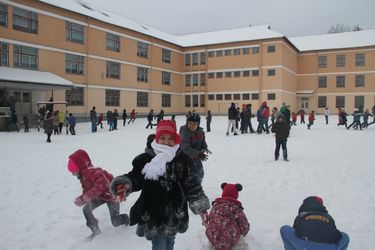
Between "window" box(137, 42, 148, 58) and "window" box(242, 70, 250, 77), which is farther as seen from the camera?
"window" box(242, 70, 250, 77)

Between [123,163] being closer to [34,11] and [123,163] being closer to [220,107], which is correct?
[34,11]

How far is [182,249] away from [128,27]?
115ft

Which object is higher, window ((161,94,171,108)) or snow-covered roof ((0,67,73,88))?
snow-covered roof ((0,67,73,88))

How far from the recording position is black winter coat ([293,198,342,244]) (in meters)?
2.94

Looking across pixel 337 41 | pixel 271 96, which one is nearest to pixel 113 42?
pixel 271 96

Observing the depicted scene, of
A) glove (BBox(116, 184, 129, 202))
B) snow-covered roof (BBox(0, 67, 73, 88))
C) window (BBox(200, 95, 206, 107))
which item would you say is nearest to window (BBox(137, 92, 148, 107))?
window (BBox(200, 95, 206, 107))

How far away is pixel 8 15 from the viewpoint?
25234 millimetres

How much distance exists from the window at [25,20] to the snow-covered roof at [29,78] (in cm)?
360

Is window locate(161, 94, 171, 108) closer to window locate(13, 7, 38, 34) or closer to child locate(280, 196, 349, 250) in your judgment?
window locate(13, 7, 38, 34)

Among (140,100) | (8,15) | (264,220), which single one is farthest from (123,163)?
(140,100)

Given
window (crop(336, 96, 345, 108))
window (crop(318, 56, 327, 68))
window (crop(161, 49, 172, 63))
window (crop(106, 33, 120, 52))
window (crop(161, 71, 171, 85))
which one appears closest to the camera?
window (crop(106, 33, 120, 52))

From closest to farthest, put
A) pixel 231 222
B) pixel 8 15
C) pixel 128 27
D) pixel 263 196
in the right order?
pixel 231 222
pixel 263 196
pixel 8 15
pixel 128 27

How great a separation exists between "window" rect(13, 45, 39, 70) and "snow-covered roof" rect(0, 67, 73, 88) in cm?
84

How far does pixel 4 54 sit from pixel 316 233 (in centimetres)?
2780
